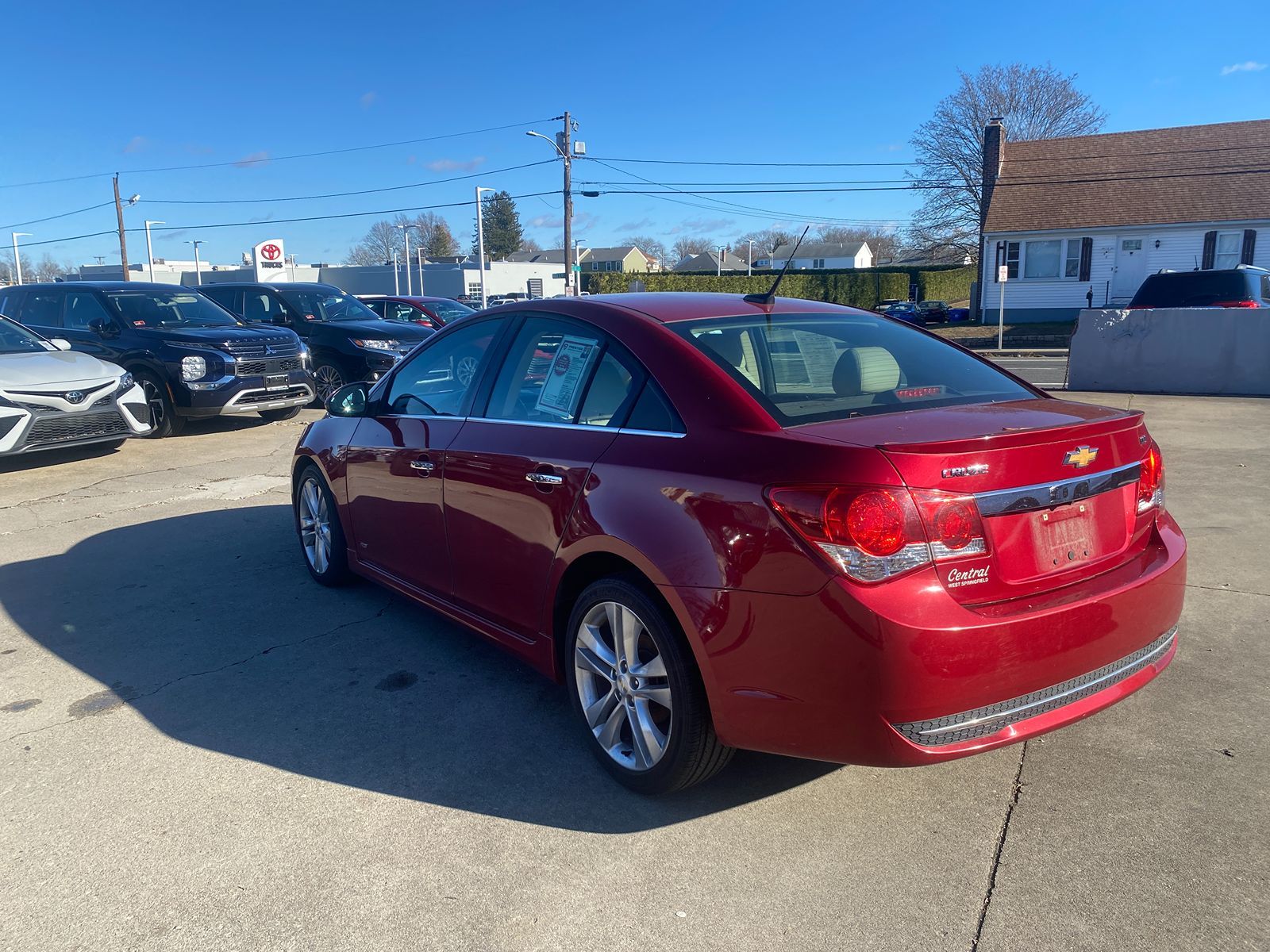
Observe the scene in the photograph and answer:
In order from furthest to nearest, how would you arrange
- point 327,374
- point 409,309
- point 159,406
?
point 409,309 < point 327,374 < point 159,406

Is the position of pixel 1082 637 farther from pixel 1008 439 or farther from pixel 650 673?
pixel 650 673

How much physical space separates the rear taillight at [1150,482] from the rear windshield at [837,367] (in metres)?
0.49

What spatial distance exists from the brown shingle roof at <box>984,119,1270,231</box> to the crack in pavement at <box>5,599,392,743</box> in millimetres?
34329

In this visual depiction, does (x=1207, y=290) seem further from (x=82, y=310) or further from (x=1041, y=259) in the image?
(x=1041, y=259)

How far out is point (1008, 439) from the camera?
8.89 ft

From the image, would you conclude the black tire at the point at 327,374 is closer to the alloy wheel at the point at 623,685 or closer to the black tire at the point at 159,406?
the black tire at the point at 159,406

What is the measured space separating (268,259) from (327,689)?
5520 cm

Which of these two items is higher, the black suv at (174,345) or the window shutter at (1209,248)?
the window shutter at (1209,248)

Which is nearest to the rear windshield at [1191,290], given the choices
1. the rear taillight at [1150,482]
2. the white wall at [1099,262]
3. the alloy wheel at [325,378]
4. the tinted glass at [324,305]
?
the tinted glass at [324,305]

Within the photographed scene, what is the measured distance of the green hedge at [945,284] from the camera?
49500 millimetres

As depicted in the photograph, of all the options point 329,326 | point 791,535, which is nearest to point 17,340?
point 329,326

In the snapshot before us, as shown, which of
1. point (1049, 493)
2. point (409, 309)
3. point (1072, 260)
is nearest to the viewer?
point (1049, 493)

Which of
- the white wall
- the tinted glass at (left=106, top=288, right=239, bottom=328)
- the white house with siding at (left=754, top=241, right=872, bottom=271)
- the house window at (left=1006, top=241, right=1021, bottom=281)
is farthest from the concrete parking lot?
the white house with siding at (left=754, top=241, right=872, bottom=271)

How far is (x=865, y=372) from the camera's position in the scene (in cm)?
342
